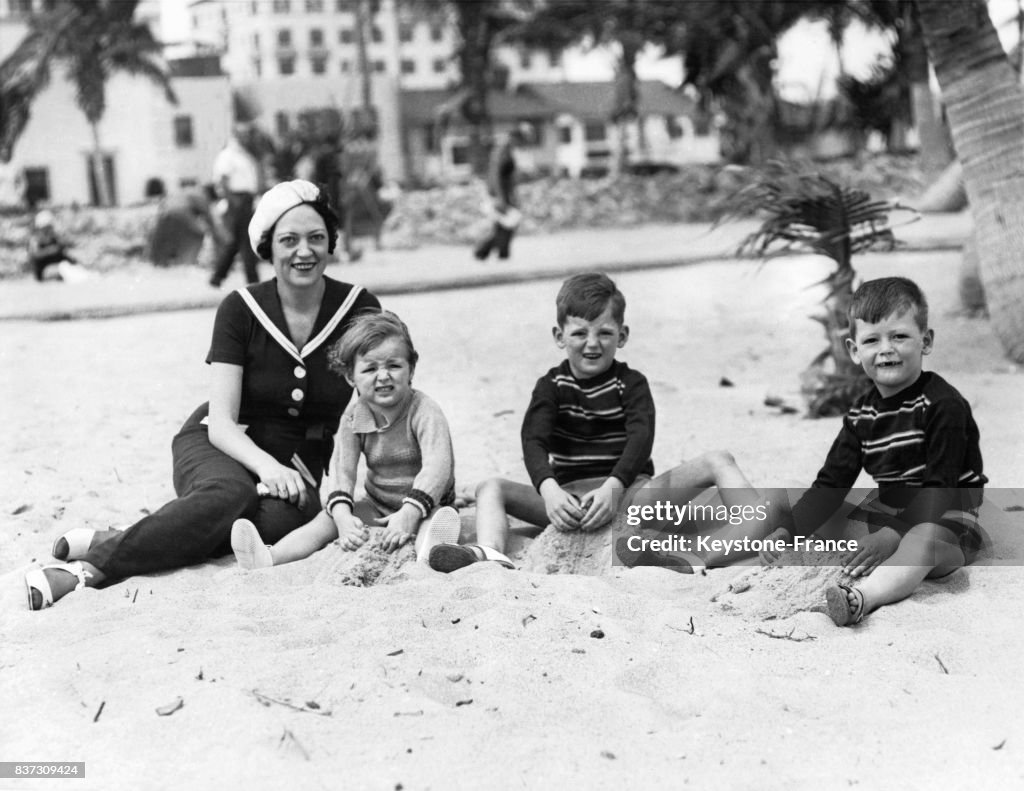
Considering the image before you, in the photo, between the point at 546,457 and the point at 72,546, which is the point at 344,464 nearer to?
the point at 546,457

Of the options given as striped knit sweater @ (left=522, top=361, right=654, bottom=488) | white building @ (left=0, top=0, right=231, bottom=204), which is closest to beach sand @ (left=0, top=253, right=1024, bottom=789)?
striped knit sweater @ (left=522, top=361, right=654, bottom=488)

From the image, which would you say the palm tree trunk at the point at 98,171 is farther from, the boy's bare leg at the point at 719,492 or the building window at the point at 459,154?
the boy's bare leg at the point at 719,492

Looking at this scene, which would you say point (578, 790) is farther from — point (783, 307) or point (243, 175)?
point (243, 175)

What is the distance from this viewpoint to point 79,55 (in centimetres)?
3978

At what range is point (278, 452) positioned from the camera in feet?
17.3

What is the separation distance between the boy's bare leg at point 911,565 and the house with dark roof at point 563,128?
177 ft

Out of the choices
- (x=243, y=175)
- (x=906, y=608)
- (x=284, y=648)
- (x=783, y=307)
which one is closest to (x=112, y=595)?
(x=284, y=648)

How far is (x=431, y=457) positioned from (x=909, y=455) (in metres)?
1.59

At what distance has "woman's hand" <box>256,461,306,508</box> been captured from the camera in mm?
4977

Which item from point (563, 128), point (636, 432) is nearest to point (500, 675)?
point (636, 432)

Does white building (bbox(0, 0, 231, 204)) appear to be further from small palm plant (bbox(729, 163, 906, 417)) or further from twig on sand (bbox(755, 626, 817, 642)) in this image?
twig on sand (bbox(755, 626, 817, 642))

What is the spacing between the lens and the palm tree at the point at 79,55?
3932cm

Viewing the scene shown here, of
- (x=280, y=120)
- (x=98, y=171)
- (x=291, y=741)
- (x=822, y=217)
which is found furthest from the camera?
(x=280, y=120)

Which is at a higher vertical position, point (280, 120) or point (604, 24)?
point (604, 24)
